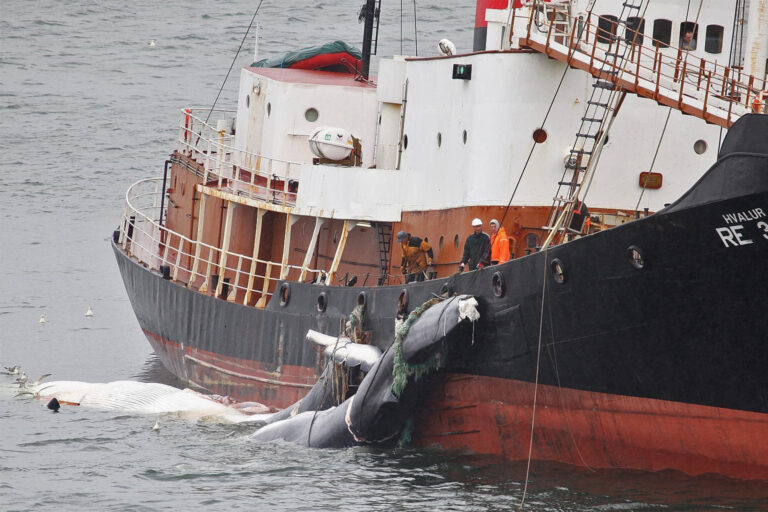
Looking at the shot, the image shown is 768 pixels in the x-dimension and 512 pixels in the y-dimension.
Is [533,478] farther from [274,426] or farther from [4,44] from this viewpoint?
[4,44]

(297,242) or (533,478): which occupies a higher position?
(297,242)

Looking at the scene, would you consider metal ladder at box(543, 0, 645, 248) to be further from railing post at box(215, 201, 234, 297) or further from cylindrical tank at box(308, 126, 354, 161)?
railing post at box(215, 201, 234, 297)

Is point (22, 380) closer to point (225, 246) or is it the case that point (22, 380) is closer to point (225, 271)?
point (225, 271)

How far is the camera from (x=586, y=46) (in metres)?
19.1

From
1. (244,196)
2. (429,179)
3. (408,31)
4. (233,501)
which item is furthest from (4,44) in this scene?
(233,501)

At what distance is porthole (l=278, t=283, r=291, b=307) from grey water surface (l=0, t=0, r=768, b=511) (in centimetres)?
227

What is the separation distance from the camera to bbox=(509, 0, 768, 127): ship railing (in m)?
17.1

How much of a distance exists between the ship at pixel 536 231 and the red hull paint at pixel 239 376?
0.18ft

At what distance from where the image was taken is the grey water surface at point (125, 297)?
1631cm

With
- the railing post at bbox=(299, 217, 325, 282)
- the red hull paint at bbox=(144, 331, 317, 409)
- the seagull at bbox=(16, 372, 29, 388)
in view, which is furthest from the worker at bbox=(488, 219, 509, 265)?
the seagull at bbox=(16, 372, 29, 388)

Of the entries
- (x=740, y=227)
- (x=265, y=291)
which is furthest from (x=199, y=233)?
(x=740, y=227)

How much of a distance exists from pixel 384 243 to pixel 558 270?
5.91 metres

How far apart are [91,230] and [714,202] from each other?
3156 cm

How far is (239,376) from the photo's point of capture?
23453mm
